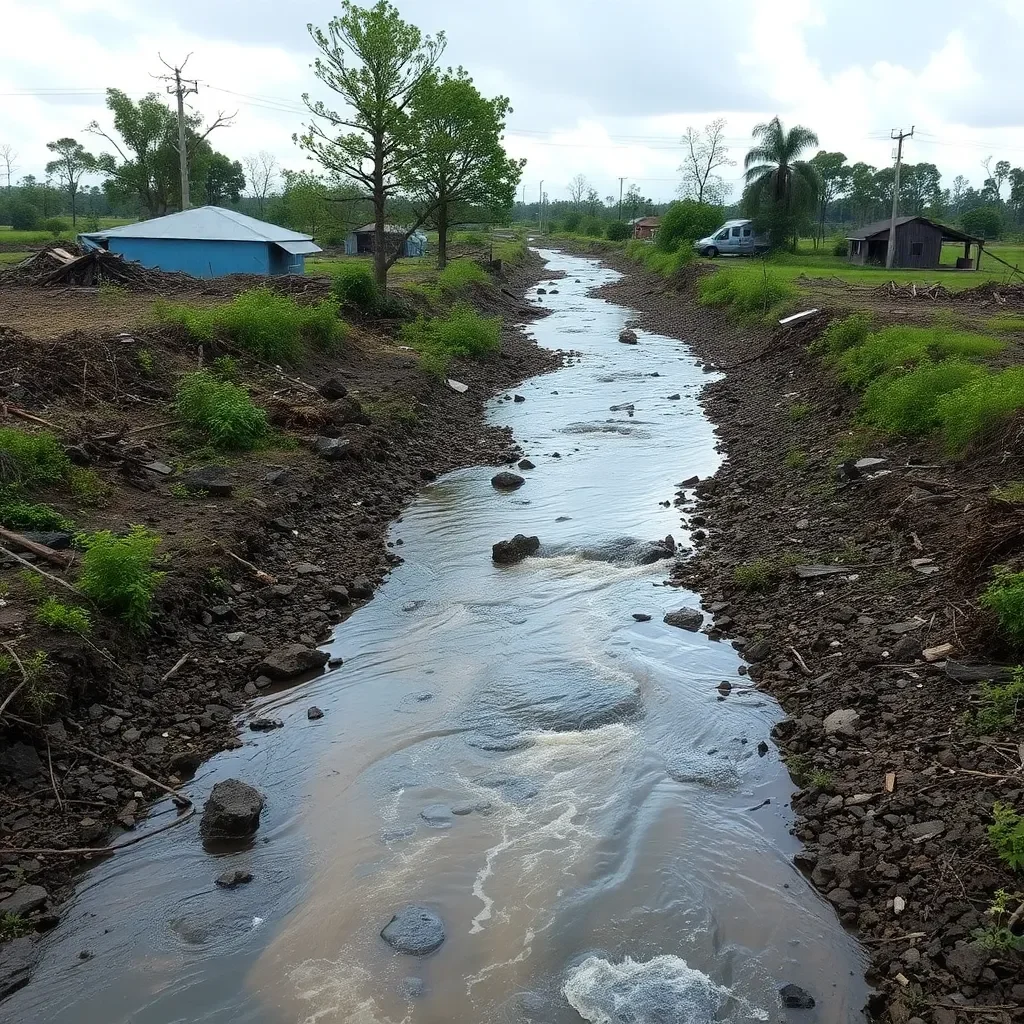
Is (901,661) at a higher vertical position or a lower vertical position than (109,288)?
lower

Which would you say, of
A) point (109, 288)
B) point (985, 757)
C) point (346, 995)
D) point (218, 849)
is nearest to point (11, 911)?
point (218, 849)

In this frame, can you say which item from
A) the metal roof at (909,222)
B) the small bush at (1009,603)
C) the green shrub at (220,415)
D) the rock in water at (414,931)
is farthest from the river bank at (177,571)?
the metal roof at (909,222)

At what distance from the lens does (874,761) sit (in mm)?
7840

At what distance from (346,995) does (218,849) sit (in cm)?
188

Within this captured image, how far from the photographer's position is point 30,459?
1144 cm

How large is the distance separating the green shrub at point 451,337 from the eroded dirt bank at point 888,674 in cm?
1070

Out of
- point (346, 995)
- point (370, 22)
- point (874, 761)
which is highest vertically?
point (370, 22)

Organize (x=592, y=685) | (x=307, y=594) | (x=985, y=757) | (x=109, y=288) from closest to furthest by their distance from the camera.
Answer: (x=985, y=757) < (x=592, y=685) < (x=307, y=594) < (x=109, y=288)

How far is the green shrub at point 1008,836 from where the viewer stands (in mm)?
6047

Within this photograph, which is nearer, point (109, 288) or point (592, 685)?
point (592, 685)

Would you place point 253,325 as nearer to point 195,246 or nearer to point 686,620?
point 686,620

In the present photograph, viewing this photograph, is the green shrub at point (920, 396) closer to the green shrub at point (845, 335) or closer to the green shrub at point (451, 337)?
the green shrub at point (845, 335)

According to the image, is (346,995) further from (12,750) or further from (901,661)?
(901,661)

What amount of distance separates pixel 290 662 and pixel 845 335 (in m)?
16.5
